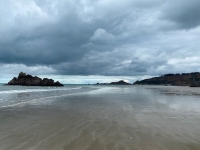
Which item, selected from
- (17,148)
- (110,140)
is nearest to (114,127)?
(110,140)

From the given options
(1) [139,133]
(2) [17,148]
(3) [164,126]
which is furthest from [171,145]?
(2) [17,148]

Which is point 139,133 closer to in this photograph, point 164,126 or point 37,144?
point 164,126

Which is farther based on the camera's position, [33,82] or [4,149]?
[33,82]

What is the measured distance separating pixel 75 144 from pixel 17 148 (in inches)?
82.6

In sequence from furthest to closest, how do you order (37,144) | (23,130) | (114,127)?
(114,127) → (23,130) → (37,144)

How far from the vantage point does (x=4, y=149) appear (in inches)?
235

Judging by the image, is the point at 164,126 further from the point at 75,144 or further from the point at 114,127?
the point at 75,144

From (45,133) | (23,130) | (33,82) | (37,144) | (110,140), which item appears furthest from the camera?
(33,82)

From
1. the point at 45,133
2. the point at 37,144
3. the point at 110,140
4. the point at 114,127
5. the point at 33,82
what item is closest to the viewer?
the point at 37,144

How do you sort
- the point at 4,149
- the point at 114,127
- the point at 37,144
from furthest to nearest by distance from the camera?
1. the point at 114,127
2. the point at 37,144
3. the point at 4,149

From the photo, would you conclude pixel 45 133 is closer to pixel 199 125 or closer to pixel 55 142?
pixel 55 142

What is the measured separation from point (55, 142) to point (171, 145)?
4626 millimetres

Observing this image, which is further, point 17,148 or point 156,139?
point 156,139

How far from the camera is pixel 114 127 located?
9234 mm
